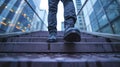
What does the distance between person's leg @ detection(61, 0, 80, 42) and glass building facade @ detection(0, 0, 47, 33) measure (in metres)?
0.92

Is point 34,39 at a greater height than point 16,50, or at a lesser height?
greater

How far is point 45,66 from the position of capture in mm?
855

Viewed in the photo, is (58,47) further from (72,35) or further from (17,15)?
(17,15)

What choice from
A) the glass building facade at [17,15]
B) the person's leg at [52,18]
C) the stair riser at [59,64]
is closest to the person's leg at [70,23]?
the person's leg at [52,18]

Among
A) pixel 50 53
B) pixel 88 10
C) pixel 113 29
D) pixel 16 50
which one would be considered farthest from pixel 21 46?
pixel 88 10

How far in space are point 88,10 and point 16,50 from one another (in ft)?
20.1

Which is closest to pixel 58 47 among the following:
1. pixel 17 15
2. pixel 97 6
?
pixel 97 6

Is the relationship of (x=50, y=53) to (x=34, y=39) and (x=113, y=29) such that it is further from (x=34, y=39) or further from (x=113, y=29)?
(x=113, y=29)

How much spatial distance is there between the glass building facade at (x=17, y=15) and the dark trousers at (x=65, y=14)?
0.71 metres

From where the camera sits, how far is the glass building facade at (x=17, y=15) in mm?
3855

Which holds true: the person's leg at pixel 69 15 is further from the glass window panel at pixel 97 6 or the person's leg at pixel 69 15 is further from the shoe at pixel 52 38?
the glass window panel at pixel 97 6

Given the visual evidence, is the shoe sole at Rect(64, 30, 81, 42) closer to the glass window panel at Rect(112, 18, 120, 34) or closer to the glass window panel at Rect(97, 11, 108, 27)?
the glass window panel at Rect(112, 18, 120, 34)

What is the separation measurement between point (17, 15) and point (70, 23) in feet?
57.6

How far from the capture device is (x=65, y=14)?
165 centimetres
